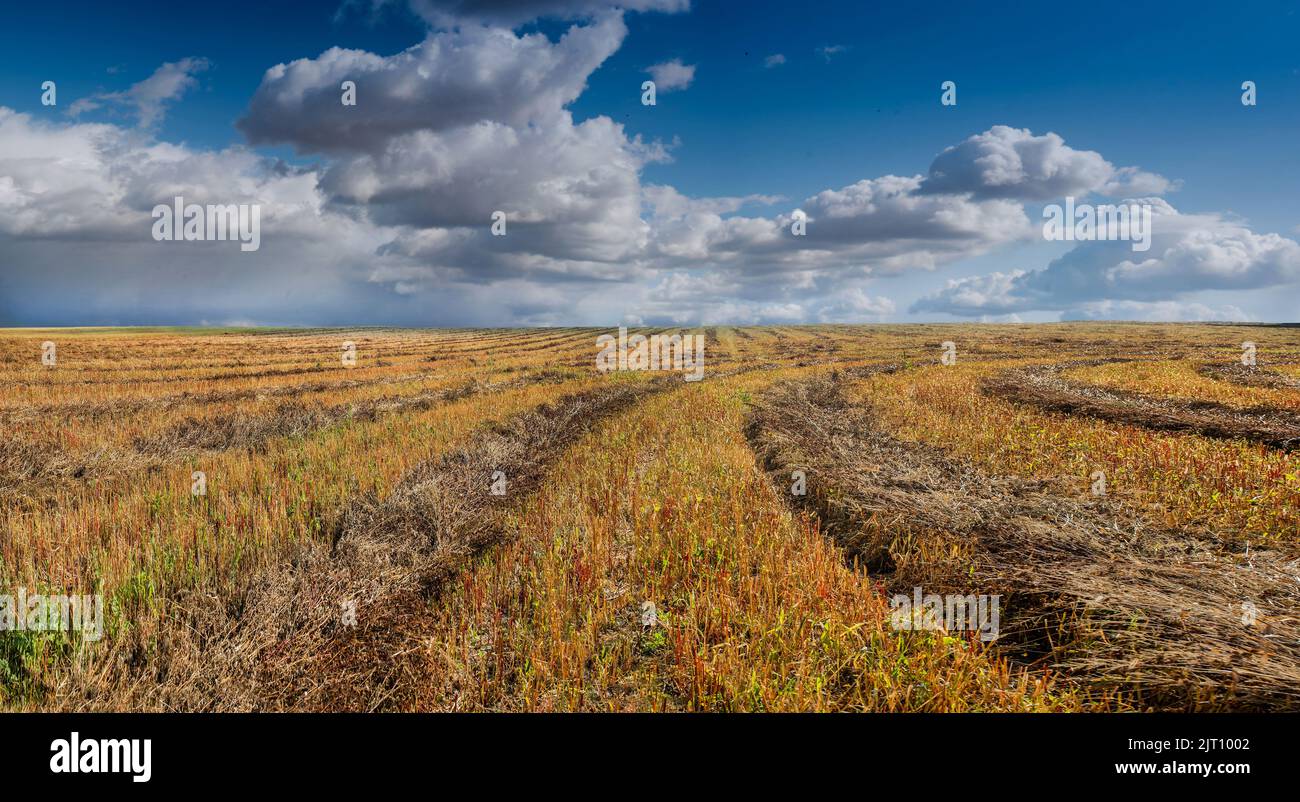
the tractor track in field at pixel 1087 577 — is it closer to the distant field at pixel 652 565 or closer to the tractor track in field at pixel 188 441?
the distant field at pixel 652 565

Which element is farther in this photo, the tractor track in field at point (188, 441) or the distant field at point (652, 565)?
the tractor track in field at point (188, 441)

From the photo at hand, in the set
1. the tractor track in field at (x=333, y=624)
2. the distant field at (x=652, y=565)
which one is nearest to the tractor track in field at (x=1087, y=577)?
the distant field at (x=652, y=565)

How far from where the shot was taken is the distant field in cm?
375

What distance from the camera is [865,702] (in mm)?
3650

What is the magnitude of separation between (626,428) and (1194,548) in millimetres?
10618

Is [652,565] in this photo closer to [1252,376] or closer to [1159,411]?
[1159,411]

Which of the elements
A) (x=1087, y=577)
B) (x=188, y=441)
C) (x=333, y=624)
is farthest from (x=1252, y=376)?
(x=188, y=441)

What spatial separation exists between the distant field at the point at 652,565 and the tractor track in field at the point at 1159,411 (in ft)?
0.68

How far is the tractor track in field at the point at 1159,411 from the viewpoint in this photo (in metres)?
11.8

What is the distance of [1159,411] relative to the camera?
14.8m

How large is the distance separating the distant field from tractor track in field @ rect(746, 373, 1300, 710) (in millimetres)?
29

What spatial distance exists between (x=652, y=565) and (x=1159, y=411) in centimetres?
1703
